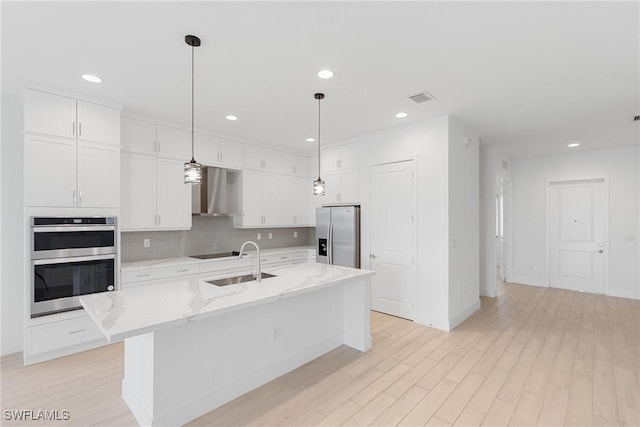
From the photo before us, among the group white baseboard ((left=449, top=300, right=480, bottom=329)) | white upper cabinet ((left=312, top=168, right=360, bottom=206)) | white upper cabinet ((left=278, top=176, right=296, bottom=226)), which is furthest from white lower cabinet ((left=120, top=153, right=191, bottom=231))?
white baseboard ((left=449, top=300, right=480, bottom=329))

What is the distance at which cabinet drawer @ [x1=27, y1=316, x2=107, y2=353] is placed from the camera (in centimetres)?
299

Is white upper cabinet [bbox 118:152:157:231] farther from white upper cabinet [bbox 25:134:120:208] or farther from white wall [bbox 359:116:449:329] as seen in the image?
white wall [bbox 359:116:449:329]

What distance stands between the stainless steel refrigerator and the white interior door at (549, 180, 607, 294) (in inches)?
171

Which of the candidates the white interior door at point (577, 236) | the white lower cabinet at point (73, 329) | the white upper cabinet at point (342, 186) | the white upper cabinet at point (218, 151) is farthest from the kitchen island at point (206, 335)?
the white interior door at point (577, 236)

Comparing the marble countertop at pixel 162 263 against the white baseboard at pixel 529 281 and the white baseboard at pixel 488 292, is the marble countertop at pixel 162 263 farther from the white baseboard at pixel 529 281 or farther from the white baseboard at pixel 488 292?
the white baseboard at pixel 529 281

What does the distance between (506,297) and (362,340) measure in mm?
3626

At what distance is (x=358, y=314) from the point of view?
3314mm

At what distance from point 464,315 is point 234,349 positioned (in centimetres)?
329

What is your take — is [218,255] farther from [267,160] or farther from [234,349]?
[234,349]

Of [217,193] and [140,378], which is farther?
[217,193]

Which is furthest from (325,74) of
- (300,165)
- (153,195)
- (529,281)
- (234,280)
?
(529,281)

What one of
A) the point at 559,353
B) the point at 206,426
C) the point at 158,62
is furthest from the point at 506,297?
the point at 158,62

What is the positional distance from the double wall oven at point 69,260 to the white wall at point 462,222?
13.3ft

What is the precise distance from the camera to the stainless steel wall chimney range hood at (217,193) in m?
4.69
